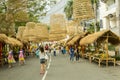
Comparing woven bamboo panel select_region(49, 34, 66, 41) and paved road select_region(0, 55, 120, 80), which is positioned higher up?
paved road select_region(0, 55, 120, 80)

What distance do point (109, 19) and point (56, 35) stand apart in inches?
566

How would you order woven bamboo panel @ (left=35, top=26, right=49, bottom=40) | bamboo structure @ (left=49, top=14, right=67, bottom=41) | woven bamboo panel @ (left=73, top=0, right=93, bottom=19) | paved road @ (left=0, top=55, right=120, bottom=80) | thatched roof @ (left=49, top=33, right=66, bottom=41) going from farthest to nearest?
bamboo structure @ (left=49, top=14, right=67, bottom=41)
thatched roof @ (left=49, top=33, right=66, bottom=41)
woven bamboo panel @ (left=35, top=26, right=49, bottom=40)
woven bamboo panel @ (left=73, top=0, right=93, bottom=19)
paved road @ (left=0, top=55, right=120, bottom=80)

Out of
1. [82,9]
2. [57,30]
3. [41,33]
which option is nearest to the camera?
[82,9]

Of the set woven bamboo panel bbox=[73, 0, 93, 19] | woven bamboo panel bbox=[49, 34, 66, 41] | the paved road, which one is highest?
woven bamboo panel bbox=[73, 0, 93, 19]

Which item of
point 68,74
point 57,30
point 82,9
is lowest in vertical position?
point 68,74

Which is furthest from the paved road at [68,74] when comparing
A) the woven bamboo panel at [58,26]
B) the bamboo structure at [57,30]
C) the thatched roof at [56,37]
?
the woven bamboo panel at [58,26]

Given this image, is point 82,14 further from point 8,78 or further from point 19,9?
point 8,78

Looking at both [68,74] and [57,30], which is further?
[57,30]

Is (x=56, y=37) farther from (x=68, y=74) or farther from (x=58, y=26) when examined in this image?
(x=68, y=74)

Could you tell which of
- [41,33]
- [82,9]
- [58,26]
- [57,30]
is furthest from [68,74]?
[57,30]

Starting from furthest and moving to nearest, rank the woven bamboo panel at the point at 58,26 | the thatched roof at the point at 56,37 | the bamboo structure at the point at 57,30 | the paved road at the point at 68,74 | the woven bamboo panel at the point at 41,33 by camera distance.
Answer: the woven bamboo panel at the point at 58,26 < the bamboo structure at the point at 57,30 < the thatched roof at the point at 56,37 < the woven bamboo panel at the point at 41,33 < the paved road at the point at 68,74

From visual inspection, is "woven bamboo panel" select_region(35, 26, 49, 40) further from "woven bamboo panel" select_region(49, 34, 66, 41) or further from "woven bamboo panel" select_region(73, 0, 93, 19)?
"woven bamboo panel" select_region(73, 0, 93, 19)

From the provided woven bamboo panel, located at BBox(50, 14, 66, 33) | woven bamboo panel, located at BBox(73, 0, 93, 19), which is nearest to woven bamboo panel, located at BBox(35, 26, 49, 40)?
woven bamboo panel, located at BBox(50, 14, 66, 33)

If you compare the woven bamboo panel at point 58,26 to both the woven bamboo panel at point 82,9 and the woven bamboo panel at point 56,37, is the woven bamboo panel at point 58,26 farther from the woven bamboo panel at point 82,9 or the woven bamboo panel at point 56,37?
the woven bamboo panel at point 82,9
